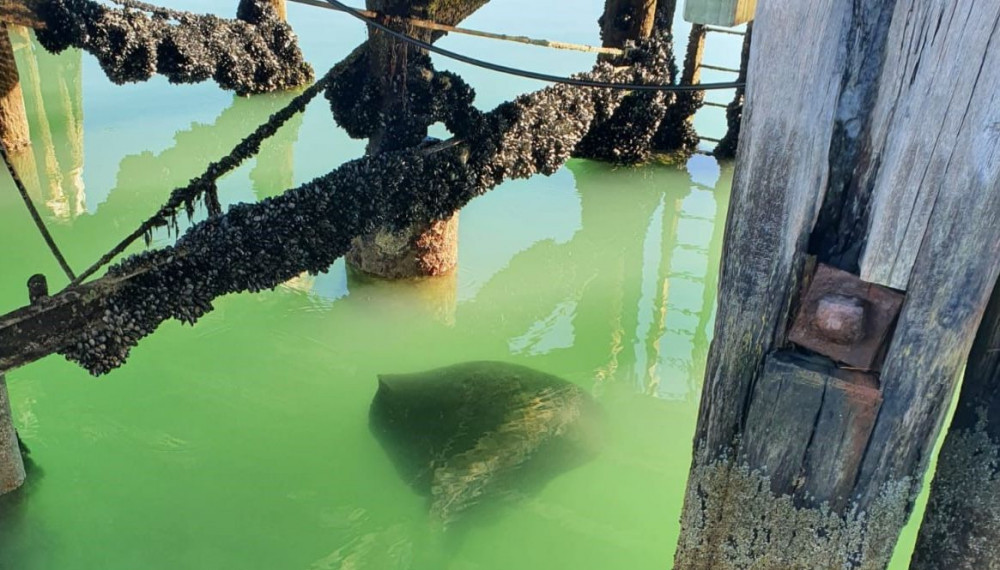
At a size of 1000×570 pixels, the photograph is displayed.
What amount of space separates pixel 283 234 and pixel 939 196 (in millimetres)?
3179

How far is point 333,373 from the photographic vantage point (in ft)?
17.7

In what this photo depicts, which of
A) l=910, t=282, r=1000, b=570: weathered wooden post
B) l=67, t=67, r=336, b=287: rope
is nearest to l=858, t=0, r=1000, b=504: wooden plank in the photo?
l=910, t=282, r=1000, b=570: weathered wooden post

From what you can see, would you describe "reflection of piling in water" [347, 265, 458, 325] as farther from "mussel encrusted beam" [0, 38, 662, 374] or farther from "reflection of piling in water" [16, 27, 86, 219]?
"reflection of piling in water" [16, 27, 86, 219]

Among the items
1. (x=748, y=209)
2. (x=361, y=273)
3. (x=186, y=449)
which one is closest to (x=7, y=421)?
(x=186, y=449)

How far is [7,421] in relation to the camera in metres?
3.87

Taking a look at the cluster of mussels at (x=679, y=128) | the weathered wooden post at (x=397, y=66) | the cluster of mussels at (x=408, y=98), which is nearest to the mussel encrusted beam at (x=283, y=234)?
the cluster of mussels at (x=408, y=98)

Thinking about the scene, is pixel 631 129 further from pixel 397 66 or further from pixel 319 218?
pixel 319 218

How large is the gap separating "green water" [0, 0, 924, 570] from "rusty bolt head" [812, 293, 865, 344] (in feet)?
7.89

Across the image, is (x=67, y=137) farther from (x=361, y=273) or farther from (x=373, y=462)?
(x=373, y=462)

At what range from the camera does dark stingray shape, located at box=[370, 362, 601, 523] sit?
430 centimetres

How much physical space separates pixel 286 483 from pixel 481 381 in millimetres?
1306

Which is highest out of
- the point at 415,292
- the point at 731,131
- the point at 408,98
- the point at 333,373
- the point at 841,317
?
the point at 841,317

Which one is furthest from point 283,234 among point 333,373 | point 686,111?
point 686,111

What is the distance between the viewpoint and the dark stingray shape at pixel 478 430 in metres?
4.30
